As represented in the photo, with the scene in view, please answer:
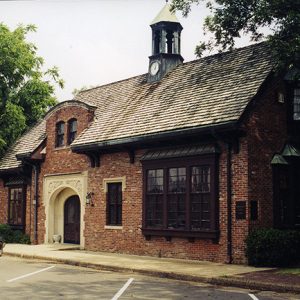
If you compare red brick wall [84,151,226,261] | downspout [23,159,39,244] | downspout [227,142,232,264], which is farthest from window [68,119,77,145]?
downspout [227,142,232,264]

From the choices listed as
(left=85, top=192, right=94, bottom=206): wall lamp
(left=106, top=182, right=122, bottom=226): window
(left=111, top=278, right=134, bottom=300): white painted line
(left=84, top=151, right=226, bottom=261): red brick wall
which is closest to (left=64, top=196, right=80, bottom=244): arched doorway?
(left=84, top=151, right=226, bottom=261): red brick wall

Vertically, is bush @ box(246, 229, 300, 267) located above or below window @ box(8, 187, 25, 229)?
below

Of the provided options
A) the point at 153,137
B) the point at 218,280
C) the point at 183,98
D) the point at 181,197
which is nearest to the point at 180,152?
the point at 153,137

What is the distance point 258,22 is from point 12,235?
1639 cm

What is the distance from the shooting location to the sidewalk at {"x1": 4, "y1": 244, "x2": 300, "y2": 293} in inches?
490

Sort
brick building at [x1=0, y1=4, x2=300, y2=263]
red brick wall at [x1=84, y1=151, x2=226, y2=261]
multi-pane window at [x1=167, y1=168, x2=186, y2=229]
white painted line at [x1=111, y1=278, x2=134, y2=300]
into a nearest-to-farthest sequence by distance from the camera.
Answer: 1. white painted line at [x1=111, y1=278, x2=134, y2=300]
2. brick building at [x1=0, y1=4, x2=300, y2=263]
3. red brick wall at [x1=84, y1=151, x2=226, y2=261]
4. multi-pane window at [x1=167, y1=168, x2=186, y2=229]

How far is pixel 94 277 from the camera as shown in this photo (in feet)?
45.3

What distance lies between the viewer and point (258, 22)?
15273mm

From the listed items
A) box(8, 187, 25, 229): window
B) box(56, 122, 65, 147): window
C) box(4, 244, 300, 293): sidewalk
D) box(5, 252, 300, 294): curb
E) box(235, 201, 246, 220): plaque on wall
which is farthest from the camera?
box(8, 187, 25, 229): window

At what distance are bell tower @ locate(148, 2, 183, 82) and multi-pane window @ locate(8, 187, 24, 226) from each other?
8761 mm

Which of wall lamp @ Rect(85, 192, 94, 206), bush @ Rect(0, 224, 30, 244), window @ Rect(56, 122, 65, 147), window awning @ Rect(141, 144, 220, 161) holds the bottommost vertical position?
bush @ Rect(0, 224, 30, 244)

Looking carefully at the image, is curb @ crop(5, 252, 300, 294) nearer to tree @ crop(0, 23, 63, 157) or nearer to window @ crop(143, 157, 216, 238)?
window @ crop(143, 157, 216, 238)

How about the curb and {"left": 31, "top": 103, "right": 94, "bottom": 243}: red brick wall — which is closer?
the curb

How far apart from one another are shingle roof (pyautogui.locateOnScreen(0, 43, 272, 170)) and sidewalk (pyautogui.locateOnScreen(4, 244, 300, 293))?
14.1ft
